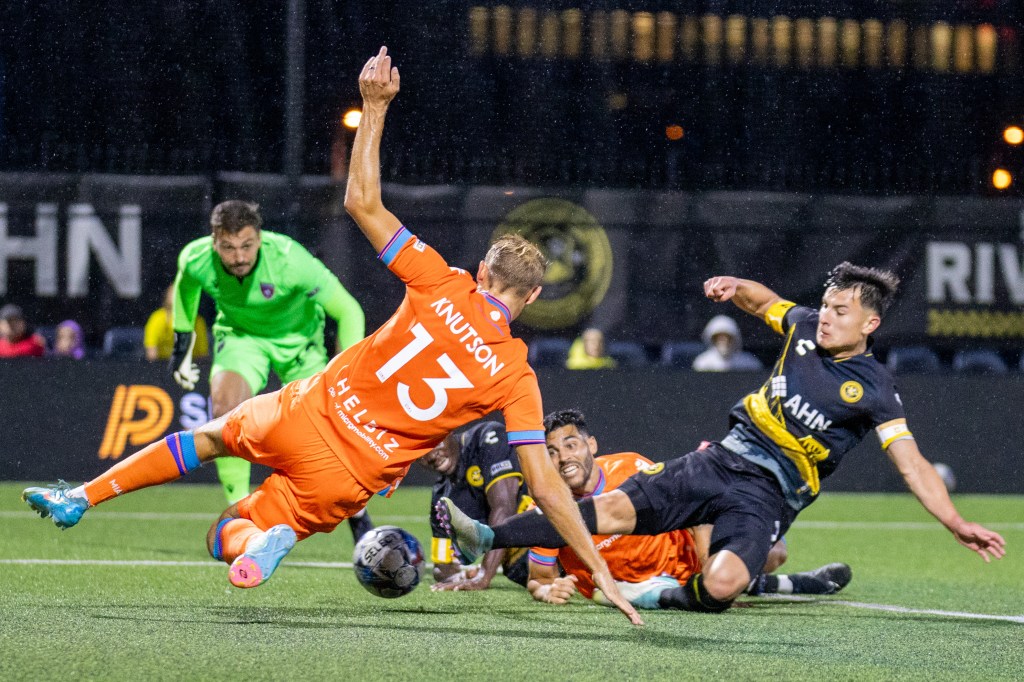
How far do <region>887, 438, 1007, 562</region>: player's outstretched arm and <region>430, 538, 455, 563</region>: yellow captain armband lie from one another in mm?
2123

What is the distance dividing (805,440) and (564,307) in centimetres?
756

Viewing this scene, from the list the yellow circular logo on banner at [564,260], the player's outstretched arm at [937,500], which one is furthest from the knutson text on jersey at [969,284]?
the player's outstretched arm at [937,500]

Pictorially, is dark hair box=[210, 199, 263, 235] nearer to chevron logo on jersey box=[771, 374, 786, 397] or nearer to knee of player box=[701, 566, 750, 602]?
chevron logo on jersey box=[771, 374, 786, 397]

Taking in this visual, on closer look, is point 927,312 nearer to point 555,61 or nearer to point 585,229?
point 585,229

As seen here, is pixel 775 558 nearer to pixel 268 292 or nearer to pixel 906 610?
pixel 906 610

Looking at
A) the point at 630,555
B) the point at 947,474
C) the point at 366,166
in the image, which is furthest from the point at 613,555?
the point at 947,474

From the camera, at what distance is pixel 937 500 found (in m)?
5.83

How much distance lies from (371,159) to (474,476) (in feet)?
7.81

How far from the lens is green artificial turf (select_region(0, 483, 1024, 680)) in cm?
441

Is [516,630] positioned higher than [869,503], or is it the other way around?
[516,630]

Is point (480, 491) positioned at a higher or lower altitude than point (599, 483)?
lower

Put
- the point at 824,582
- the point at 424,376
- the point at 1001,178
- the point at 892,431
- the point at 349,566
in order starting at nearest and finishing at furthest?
the point at 424,376 < the point at 892,431 < the point at 824,582 < the point at 349,566 < the point at 1001,178

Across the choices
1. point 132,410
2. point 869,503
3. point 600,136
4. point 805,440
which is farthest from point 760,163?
point 805,440

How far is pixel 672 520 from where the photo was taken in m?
6.27
